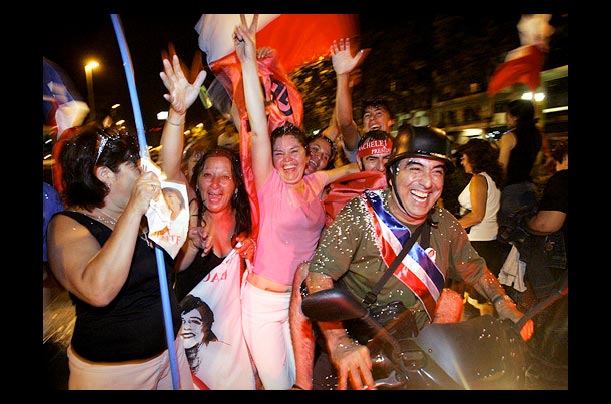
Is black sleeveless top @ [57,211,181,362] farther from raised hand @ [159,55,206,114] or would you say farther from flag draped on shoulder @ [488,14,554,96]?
flag draped on shoulder @ [488,14,554,96]

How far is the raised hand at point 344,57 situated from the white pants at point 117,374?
1.96 meters

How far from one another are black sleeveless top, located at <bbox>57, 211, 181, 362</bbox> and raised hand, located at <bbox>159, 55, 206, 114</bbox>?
79 cm

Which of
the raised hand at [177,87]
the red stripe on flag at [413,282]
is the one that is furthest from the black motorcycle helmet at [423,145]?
the raised hand at [177,87]

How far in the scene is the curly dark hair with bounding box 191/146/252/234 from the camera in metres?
2.97

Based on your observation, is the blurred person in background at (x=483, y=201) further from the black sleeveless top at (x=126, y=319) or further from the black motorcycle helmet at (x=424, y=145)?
the black sleeveless top at (x=126, y=319)

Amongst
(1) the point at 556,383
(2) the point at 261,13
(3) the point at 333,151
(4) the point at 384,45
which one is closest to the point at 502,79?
(4) the point at 384,45

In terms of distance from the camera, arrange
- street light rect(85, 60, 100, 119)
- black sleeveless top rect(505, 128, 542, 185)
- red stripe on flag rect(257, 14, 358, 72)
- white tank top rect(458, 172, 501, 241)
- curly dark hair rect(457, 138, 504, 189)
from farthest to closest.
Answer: white tank top rect(458, 172, 501, 241)
curly dark hair rect(457, 138, 504, 189)
black sleeveless top rect(505, 128, 542, 185)
red stripe on flag rect(257, 14, 358, 72)
street light rect(85, 60, 100, 119)

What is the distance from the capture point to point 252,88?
2.73 m

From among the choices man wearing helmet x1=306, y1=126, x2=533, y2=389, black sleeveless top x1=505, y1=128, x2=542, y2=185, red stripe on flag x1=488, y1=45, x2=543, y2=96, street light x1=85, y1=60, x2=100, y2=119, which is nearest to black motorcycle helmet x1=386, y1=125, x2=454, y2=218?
man wearing helmet x1=306, y1=126, x2=533, y2=389

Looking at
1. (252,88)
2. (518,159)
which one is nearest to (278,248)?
(252,88)

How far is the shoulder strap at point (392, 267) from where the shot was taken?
231cm

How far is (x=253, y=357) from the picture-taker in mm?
3057

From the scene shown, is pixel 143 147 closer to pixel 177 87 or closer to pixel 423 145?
pixel 177 87
